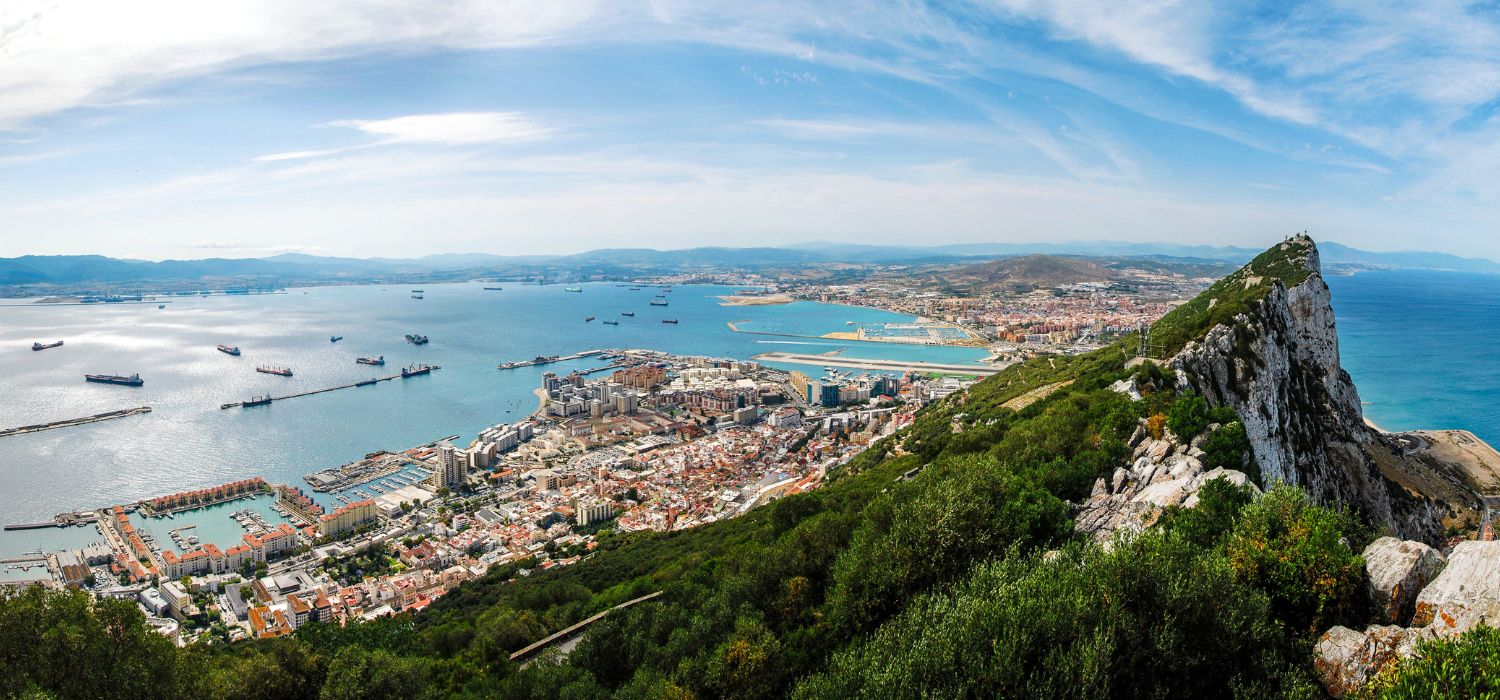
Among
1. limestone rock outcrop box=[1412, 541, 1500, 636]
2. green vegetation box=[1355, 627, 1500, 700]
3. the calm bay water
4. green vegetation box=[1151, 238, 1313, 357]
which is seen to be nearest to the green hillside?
limestone rock outcrop box=[1412, 541, 1500, 636]

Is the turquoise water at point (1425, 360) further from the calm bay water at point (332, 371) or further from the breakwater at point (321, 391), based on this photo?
the breakwater at point (321, 391)

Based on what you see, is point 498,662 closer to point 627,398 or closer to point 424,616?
point 424,616

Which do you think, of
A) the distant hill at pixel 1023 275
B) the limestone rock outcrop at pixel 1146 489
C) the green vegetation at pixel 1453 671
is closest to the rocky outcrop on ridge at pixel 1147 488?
the limestone rock outcrop at pixel 1146 489

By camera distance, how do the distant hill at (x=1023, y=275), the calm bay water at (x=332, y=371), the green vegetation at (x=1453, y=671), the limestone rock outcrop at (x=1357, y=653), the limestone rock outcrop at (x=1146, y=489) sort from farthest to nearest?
the distant hill at (x=1023, y=275) → the calm bay water at (x=332, y=371) → the limestone rock outcrop at (x=1146, y=489) → the limestone rock outcrop at (x=1357, y=653) → the green vegetation at (x=1453, y=671)

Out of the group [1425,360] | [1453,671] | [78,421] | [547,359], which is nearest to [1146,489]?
[1453,671]

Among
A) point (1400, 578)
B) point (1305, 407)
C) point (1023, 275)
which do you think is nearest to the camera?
point (1400, 578)

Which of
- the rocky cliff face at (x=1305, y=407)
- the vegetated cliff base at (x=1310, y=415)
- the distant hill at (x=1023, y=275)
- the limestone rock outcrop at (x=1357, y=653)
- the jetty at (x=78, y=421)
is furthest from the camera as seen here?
the distant hill at (x=1023, y=275)

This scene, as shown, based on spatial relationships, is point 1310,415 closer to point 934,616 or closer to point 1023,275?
point 934,616
